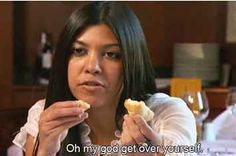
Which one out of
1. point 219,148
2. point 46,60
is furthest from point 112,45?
point 46,60

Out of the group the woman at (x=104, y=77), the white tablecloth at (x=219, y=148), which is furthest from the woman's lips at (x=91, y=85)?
the white tablecloth at (x=219, y=148)

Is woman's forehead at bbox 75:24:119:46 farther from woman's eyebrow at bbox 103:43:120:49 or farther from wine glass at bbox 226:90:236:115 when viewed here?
wine glass at bbox 226:90:236:115

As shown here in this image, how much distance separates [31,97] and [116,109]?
28 cm

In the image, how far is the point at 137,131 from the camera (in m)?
0.39

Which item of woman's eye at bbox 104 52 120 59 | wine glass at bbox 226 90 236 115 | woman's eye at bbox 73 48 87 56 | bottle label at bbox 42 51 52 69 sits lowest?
wine glass at bbox 226 90 236 115

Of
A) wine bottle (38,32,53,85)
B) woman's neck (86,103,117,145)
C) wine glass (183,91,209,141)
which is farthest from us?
wine bottle (38,32,53,85)

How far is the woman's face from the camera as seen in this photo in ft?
1.49

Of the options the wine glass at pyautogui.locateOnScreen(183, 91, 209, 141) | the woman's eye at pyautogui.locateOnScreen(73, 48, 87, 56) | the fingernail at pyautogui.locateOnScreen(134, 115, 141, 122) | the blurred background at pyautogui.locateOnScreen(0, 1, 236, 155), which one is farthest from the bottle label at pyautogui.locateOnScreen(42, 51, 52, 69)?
the fingernail at pyautogui.locateOnScreen(134, 115, 141, 122)

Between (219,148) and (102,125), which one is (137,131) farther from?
(219,148)

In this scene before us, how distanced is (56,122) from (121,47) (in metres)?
0.12

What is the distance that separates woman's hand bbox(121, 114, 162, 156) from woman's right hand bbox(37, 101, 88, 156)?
1.8 inches

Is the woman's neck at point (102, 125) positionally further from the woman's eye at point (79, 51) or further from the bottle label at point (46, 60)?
the bottle label at point (46, 60)

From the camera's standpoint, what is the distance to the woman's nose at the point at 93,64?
45 cm

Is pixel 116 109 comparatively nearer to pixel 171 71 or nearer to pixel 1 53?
pixel 1 53
